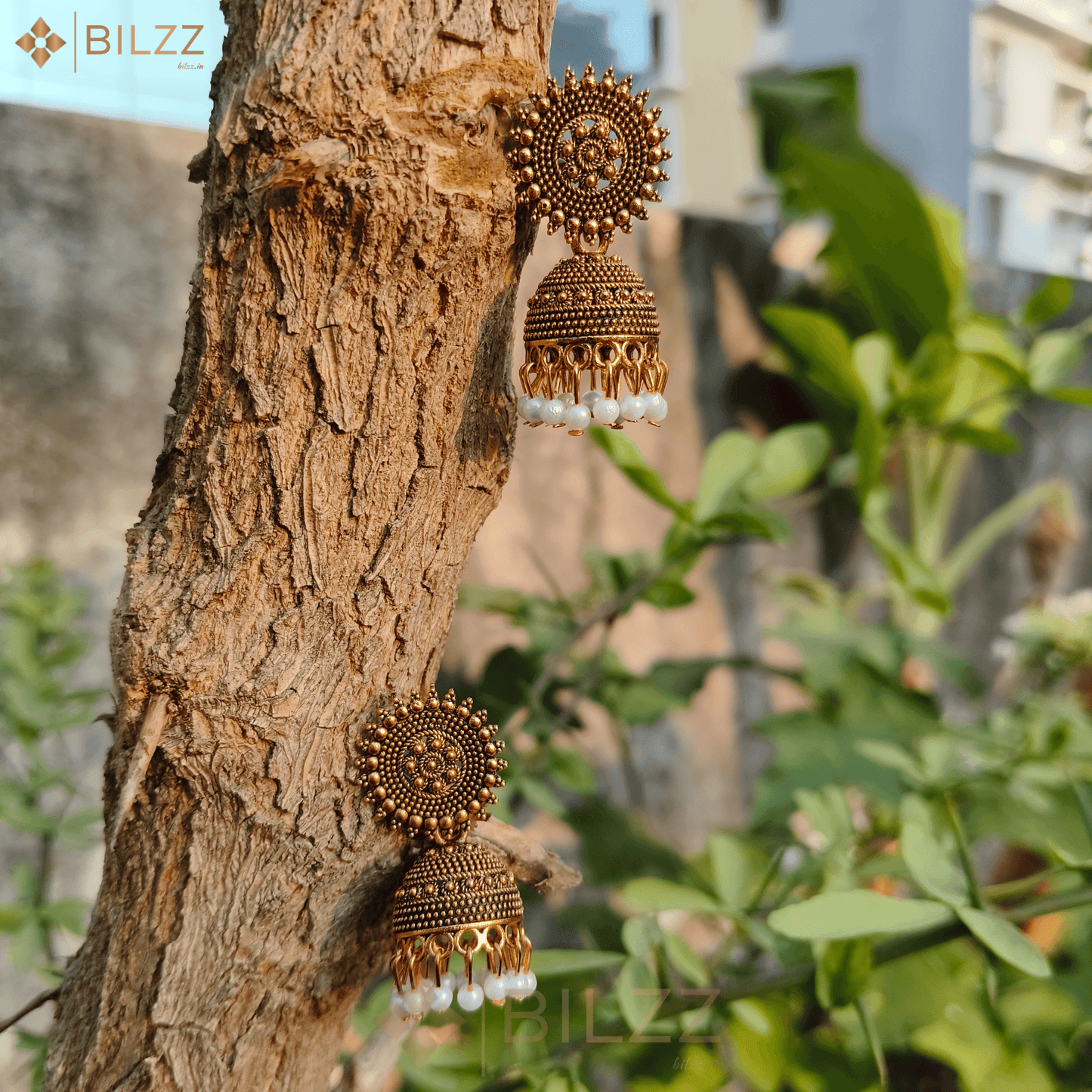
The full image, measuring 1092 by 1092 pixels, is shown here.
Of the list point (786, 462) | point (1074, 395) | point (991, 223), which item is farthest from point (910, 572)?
point (991, 223)

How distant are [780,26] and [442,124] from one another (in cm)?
137

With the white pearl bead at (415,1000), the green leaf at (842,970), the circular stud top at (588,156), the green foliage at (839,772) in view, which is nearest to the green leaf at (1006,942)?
the green foliage at (839,772)

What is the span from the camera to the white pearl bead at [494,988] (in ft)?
1.75

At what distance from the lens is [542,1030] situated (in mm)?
828

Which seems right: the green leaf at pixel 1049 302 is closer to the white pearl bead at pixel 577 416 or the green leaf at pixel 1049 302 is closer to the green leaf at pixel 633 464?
the green leaf at pixel 633 464

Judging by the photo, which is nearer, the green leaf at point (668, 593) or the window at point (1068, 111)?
the green leaf at point (668, 593)

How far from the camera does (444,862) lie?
1.77 feet

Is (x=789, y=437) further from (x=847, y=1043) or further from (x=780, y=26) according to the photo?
(x=780, y=26)

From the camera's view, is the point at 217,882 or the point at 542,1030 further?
the point at 542,1030

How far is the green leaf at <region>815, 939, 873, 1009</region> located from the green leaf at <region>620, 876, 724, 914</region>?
8cm

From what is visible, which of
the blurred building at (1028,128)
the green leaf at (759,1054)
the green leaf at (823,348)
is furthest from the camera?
the blurred building at (1028,128)

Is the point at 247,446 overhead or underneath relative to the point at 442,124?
underneath

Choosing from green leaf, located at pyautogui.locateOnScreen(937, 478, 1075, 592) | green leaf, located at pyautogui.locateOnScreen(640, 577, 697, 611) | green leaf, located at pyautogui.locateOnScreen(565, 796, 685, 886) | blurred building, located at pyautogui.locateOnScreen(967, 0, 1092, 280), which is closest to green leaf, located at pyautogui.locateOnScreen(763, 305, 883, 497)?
green leaf, located at pyautogui.locateOnScreen(937, 478, 1075, 592)

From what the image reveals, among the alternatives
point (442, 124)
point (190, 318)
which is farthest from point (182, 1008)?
point (442, 124)
